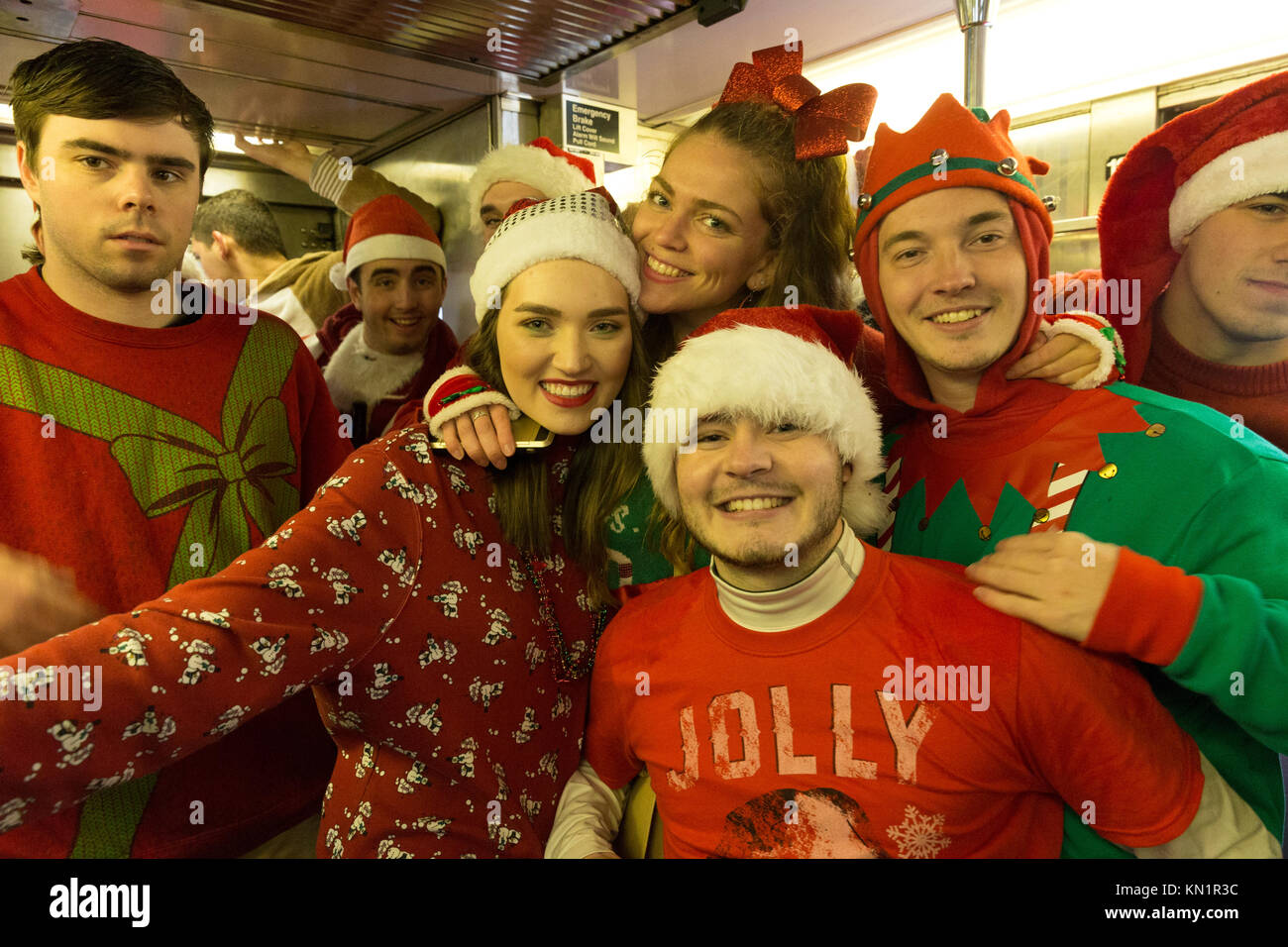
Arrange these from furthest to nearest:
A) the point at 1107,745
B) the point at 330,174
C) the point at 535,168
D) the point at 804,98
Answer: the point at 535,168, the point at 330,174, the point at 804,98, the point at 1107,745

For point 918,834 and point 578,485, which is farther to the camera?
point 578,485

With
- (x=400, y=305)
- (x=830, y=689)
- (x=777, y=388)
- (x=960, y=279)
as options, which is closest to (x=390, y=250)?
(x=400, y=305)

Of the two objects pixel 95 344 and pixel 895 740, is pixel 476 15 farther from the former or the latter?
pixel 895 740

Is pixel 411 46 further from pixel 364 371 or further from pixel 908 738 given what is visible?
pixel 908 738

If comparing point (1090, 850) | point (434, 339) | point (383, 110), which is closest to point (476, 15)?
point (383, 110)

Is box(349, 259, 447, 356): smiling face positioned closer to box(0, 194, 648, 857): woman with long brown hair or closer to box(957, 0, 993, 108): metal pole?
box(0, 194, 648, 857): woman with long brown hair

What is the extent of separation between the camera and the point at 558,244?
140 centimetres

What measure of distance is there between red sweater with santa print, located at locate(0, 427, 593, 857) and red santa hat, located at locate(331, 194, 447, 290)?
0.87 meters

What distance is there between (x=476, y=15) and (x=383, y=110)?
403mm

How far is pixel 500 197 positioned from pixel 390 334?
1.84 ft

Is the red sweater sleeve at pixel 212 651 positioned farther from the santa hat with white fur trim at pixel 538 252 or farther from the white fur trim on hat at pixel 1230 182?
the white fur trim on hat at pixel 1230 182

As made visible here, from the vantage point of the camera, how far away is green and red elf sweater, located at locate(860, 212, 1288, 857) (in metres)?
0.99

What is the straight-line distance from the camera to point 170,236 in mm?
1251

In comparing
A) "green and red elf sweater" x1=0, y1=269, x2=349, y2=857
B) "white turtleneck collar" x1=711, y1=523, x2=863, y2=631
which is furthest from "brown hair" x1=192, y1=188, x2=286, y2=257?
"white turtleneck collar" x1=711, y1=523, x2=863, y2=631
